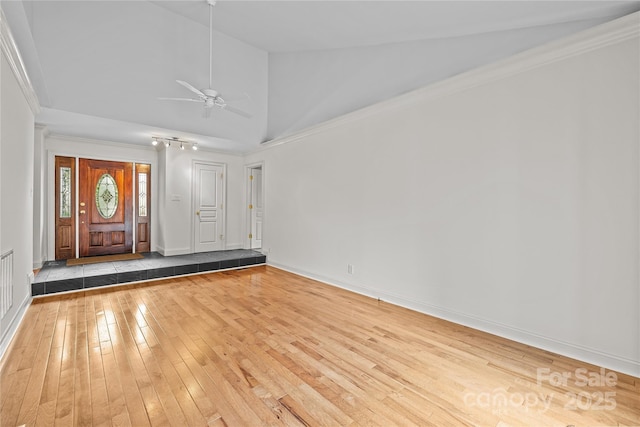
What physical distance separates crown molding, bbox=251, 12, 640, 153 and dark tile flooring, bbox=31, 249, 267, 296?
380 cm

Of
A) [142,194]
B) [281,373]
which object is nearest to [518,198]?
[281,373]

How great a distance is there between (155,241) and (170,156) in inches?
78.2

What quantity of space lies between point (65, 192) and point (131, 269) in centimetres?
249

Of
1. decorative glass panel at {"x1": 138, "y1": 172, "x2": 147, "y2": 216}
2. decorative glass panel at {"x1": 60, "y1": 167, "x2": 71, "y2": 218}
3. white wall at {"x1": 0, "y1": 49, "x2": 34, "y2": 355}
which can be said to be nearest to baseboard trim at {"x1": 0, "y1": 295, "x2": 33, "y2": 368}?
white wall at {"x1": 0, "y1": 49, "x2": 34, "y2": 355}

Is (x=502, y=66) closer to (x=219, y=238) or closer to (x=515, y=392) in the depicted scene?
(x=515, y=392)

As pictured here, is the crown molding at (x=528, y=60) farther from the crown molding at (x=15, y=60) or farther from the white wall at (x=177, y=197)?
the white wall at (x=177, y=197)

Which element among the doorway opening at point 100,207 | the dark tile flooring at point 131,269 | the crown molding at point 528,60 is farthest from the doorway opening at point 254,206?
the crown molding at point 528,60

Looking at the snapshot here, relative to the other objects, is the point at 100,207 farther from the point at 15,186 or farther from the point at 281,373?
the point at 281,373

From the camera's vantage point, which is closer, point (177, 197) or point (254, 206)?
point (177, 197)

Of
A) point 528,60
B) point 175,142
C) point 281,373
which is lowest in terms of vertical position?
point 281,373

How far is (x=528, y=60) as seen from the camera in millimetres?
2719

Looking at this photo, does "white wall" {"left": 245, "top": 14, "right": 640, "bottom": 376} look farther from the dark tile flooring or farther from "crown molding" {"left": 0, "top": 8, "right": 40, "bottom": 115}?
"crown molding" {"left": 0, "top": 8, "right": 40, "bottom": 115}

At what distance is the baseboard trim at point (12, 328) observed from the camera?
2439 millimetres

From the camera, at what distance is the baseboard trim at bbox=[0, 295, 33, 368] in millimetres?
2439
